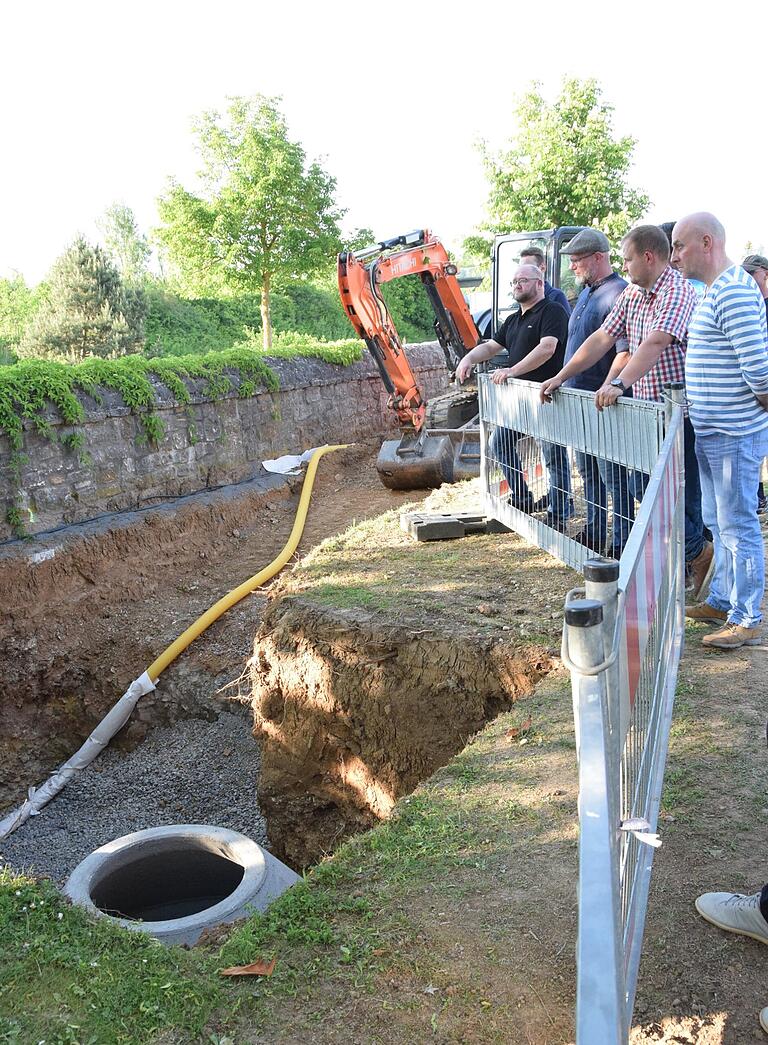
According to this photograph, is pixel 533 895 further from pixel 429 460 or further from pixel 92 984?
pixel 429 460

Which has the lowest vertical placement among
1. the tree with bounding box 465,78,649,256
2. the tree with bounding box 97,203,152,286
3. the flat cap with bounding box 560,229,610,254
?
the flat cap with bounding box 560,229,610,254

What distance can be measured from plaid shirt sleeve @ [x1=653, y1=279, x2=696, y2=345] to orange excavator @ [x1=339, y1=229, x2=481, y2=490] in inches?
241

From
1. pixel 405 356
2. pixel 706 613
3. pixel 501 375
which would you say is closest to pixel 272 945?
pixel 706 613

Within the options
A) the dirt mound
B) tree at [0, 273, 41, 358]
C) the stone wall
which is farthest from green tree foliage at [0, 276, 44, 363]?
the dirt mound

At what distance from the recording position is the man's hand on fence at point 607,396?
5.03 m

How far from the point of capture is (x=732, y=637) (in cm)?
493

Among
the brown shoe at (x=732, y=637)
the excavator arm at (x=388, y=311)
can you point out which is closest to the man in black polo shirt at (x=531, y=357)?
the brown shoe at (x=732, y=637)

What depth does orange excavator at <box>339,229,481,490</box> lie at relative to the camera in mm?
11117

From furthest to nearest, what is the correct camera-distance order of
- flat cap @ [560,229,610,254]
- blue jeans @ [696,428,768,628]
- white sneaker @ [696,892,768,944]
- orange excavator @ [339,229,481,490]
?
orange excavator @ [339,229,481,490] → flat cap @ [560,229,610,254] → blue jeans @ [696,428,768,628] → white sneaker @ [696,892,768,944]

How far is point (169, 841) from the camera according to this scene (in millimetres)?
5711

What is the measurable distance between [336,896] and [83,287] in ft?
75.6

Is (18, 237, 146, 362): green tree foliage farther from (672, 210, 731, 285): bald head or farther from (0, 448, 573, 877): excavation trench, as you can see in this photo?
(672, 210, 731, 285): bald head

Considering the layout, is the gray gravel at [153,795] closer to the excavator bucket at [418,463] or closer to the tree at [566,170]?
the excavator bucket at [418,463]

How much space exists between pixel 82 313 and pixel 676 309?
21.5 m
